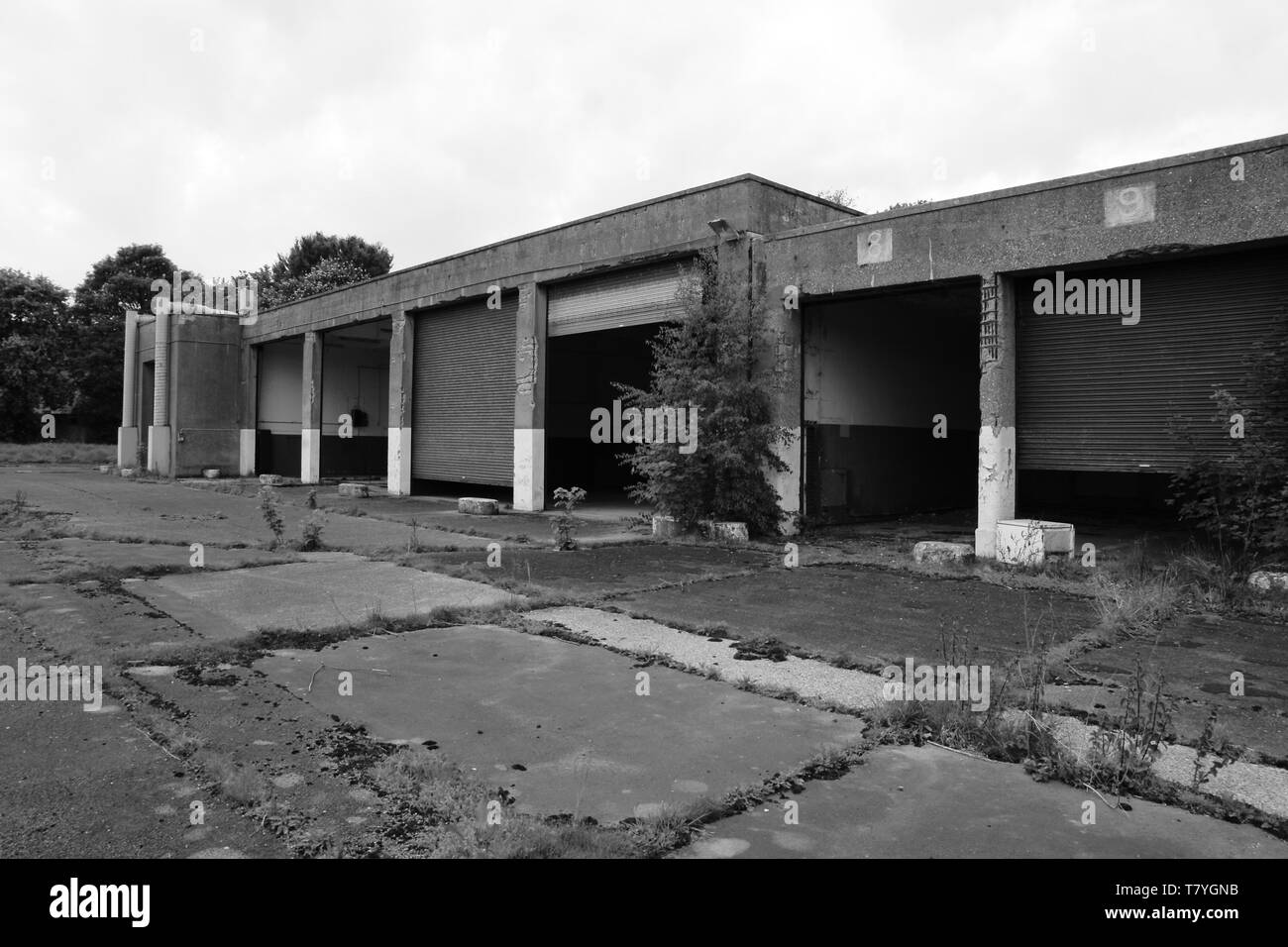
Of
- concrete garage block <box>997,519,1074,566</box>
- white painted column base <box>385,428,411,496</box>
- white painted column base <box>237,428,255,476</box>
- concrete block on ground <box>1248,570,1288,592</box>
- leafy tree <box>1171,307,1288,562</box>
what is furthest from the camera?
white painted column base <box>237,428,255,476</box>

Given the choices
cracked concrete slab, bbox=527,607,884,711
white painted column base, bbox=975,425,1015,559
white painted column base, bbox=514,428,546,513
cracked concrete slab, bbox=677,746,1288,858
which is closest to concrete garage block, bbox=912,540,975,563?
white painted column base, bbox=975,425,1015,559

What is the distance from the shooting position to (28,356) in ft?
134

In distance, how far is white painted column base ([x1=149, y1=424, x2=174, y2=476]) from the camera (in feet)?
94.4

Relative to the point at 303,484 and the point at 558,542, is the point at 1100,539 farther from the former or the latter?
the point at 303,484

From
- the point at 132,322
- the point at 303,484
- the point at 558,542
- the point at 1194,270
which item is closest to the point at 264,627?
the point at 558,542

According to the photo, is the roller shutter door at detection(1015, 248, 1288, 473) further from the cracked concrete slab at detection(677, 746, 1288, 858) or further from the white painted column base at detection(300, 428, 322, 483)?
the white painted column base at detection(300, 428, 322, 483)

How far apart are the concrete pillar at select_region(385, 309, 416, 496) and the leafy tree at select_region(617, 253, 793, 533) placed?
10.4m

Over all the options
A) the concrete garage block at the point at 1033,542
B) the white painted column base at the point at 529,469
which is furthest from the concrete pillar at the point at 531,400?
Result: the concrete garage block at the point at 1033,542

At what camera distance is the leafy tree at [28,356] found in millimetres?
40688

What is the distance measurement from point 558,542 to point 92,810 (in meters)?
8.28

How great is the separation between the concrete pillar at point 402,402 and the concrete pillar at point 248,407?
35.0ft

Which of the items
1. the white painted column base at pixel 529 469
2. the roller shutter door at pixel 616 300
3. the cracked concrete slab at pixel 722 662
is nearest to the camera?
the cracked concrete slab at pixel 722 662

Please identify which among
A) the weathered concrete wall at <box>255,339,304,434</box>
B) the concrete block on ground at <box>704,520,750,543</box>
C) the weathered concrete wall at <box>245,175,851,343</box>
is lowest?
the concrete block on ground at <box>704,520,750,543</box>

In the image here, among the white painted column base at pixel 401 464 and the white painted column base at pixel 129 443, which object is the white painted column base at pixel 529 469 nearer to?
the white painted column base at pixel 401 464
